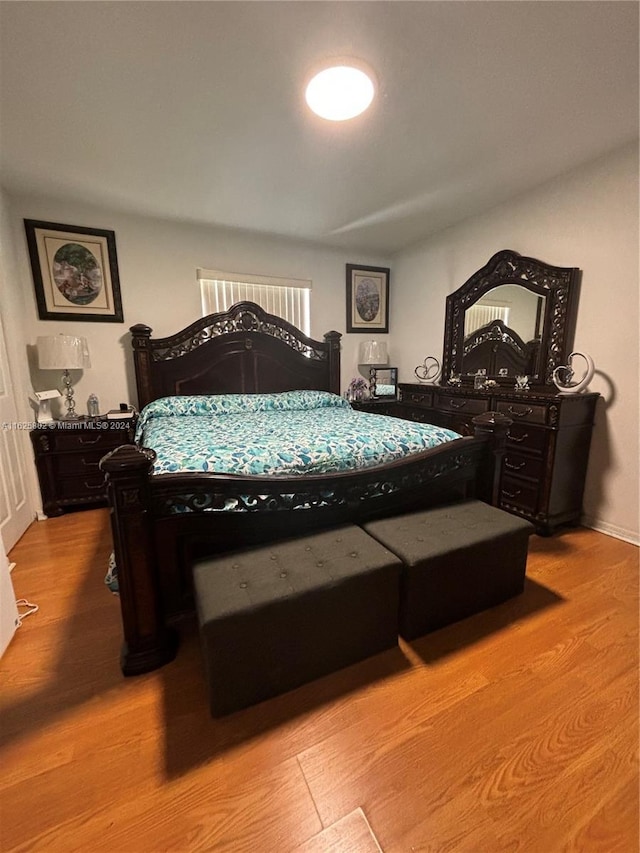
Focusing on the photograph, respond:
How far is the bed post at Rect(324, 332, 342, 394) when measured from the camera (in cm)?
376

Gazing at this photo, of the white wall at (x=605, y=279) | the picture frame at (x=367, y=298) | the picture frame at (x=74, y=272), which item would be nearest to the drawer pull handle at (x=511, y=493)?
the white wall at (x=605, y=279)

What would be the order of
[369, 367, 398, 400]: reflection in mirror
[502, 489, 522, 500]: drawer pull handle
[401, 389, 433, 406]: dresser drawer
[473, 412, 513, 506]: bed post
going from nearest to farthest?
[473, 412, 513, 506]: bed post
[502, 489, 522, 500]: drawer pull handle
[401, 389, 433, 406]: dresser drawer
[369, 367, 398, 400]: reflection in mirror

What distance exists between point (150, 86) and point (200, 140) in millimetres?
411

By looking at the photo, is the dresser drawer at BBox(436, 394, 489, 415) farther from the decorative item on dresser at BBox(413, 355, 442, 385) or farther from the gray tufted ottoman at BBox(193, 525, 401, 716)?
the gray tufted ottoman at BBox(193, 525, 401, 716)

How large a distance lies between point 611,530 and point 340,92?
3.11m

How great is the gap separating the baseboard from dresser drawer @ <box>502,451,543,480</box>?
1.85 feet

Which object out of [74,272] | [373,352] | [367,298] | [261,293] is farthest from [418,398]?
[74,272]

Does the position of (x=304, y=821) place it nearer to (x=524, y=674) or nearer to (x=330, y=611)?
(x=330, y=611)

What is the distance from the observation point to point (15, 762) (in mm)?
1084

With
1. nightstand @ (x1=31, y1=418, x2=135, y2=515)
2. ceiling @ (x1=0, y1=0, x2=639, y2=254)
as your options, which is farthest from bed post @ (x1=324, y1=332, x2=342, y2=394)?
nightstand @ (x1=31, y1=418, x2=135, y2=515)

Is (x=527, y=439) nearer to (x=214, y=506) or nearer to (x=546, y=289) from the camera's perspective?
(x=546, y=289)

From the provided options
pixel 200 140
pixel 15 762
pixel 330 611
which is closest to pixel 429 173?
pixel 200 140

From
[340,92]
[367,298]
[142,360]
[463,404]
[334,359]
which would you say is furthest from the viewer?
[367,298]

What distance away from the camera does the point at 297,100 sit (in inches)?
67.3
